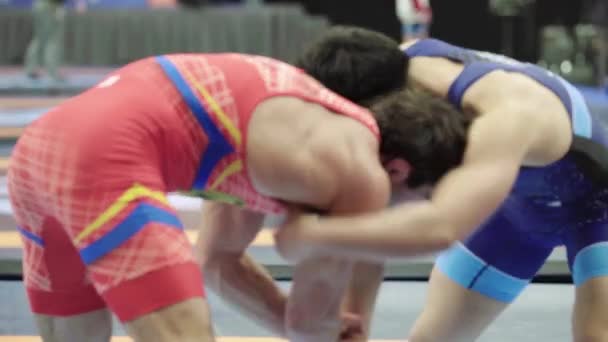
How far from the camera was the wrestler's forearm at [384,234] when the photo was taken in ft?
6.11

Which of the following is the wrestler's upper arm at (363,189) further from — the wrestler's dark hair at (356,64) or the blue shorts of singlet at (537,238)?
the blue shorts of singlet at (537,238)

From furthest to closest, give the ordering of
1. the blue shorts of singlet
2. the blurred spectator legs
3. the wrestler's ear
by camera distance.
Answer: the blurred spectator legs, the blue shorts of singlet, the wrestler's ear

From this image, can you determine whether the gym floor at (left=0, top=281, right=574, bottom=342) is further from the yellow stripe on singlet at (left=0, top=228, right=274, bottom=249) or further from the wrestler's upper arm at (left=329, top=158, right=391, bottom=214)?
the wrestler's upper arm at (left=329, top=158, right=391, bottom=214)

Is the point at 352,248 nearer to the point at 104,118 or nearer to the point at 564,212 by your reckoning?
the point at 104,118

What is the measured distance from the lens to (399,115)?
6.64 feet

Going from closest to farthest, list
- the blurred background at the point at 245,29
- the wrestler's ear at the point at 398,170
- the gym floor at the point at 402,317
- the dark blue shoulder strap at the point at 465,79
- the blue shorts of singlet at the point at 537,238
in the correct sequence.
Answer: the wrestler's ear at the point at 398,170 < the dark blue shoulder strap at the point at 465,79 < the blue shorts of singlet at the point at 537,238 < the gym floor at the point at 402,317 < the blurred background at the point at 245,29

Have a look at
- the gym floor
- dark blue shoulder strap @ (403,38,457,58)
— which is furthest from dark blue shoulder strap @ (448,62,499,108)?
the gym floor

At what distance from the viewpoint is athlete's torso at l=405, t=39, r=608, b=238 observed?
7.81 feet

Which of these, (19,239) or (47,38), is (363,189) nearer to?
(19,239)

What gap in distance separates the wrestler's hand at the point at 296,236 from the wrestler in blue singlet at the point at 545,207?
0.52m

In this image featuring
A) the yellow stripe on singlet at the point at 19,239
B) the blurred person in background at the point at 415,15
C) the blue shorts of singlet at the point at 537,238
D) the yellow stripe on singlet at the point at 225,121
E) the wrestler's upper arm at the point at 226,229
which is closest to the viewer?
the yellow stripe on singlet at the point at 225,121

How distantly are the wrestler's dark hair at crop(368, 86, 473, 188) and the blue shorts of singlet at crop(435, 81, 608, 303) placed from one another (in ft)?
1.54

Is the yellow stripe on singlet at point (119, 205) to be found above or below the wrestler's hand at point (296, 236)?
above

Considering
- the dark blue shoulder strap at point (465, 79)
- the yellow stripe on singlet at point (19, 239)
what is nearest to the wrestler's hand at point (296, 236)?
the dark blue shoulder strap at point (465, 79)
